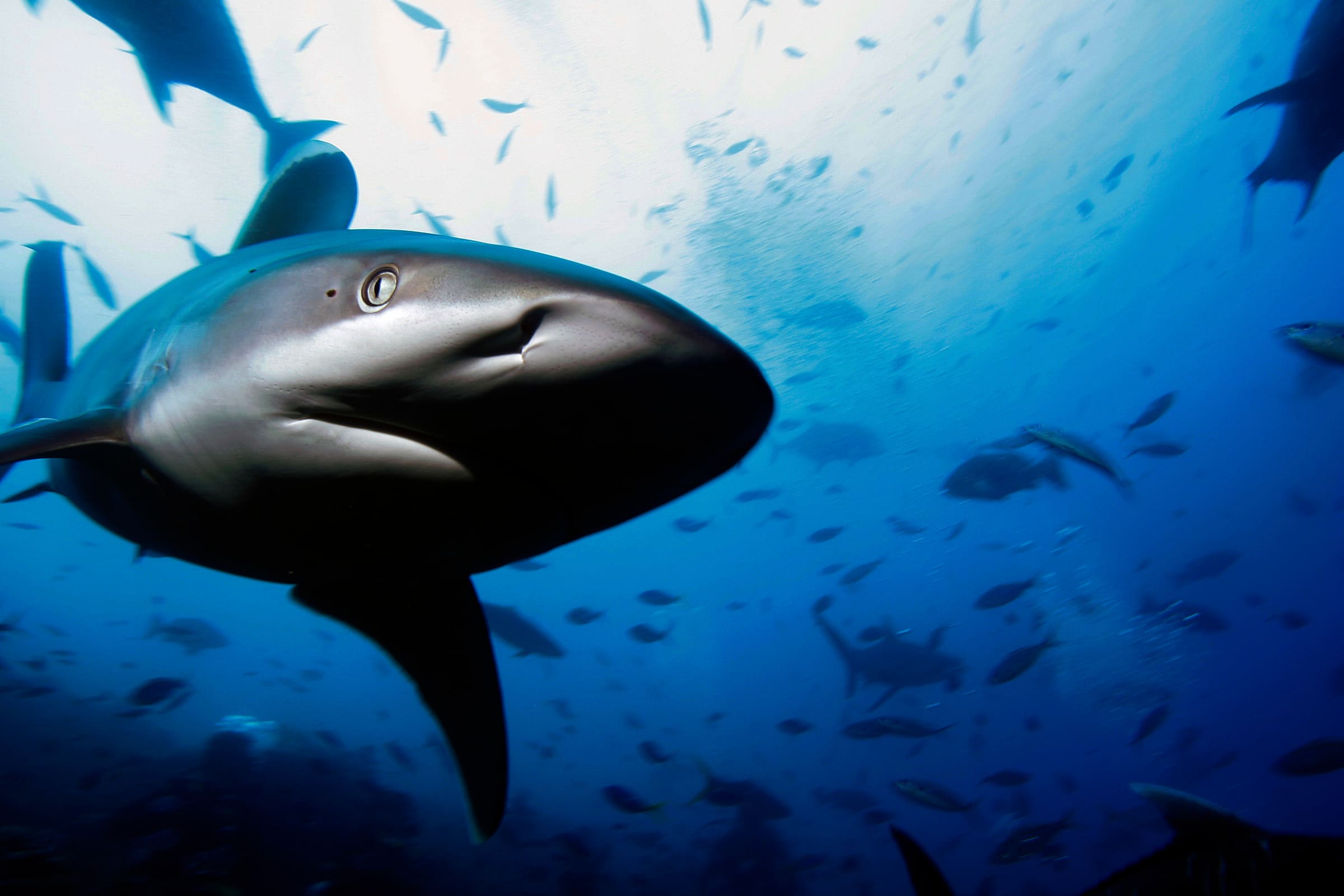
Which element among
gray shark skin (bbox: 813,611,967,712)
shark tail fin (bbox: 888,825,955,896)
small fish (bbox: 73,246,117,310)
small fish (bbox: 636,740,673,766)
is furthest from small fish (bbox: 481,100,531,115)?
gray shark skin (bbox: 813,611,967,712)

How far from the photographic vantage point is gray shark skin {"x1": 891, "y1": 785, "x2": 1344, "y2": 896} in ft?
7.68

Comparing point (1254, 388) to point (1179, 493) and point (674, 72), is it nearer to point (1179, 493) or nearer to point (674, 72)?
point (1179, 493)

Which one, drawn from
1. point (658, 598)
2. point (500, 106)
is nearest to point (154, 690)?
point (658, 598)

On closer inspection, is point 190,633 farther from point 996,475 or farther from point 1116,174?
point 1116,174

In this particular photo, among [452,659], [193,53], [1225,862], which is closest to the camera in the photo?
[452,659]

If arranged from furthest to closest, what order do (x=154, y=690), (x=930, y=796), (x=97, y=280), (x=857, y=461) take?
(x=857, y=461) → (x=930, y=796) → (x=154, y=690) → (x=97, y=280)

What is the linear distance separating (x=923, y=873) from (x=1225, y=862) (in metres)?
1.37

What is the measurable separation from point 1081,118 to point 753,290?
395 inches

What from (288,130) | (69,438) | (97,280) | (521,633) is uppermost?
→ (288,130)

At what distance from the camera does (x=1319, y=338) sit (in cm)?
502

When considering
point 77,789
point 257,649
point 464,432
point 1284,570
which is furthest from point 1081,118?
point 257,649

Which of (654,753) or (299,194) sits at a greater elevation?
(299,194)

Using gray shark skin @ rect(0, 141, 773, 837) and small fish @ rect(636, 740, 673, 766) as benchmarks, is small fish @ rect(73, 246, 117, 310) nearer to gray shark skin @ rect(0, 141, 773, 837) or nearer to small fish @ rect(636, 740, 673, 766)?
gray shark skin @ rect(0, 141, 773, 837)

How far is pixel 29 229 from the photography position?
1445 cm
